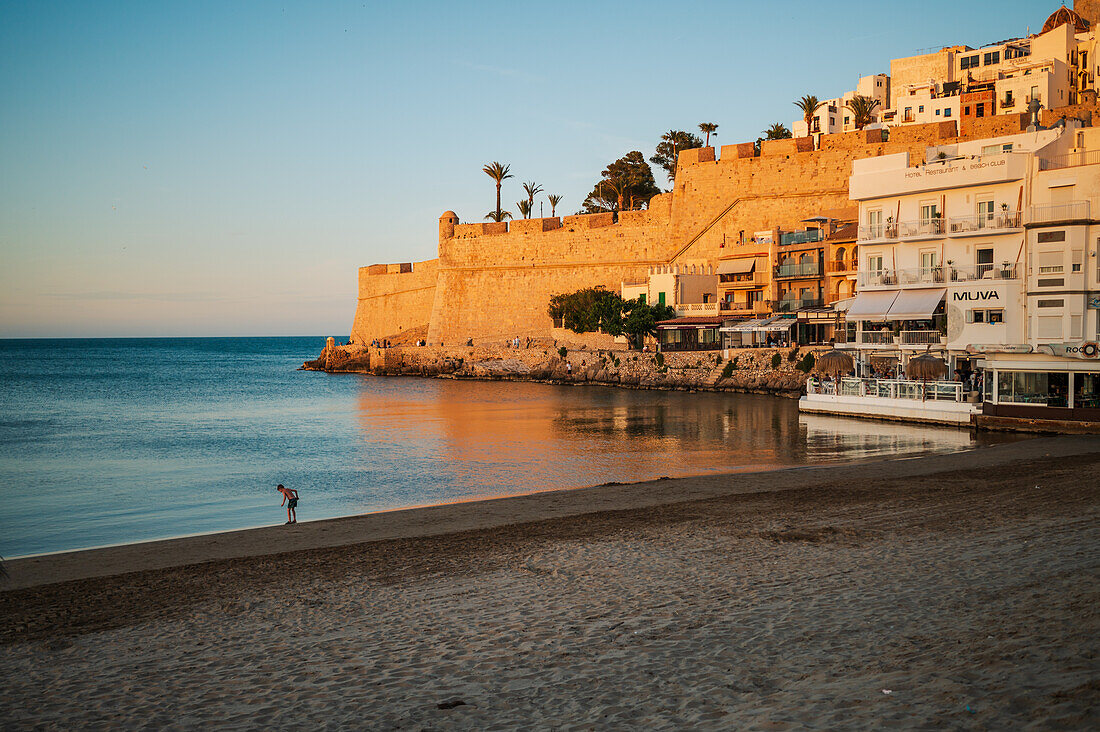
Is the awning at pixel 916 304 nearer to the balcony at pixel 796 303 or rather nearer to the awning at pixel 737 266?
the balcony at pixel 796 303

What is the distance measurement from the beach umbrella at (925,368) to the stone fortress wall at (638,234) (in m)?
23.4

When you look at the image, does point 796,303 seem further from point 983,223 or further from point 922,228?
point 983,223

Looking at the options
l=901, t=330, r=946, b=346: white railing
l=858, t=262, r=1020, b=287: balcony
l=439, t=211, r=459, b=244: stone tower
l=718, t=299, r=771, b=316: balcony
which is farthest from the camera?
l=439, t=211, r=459, b=244: stone tower

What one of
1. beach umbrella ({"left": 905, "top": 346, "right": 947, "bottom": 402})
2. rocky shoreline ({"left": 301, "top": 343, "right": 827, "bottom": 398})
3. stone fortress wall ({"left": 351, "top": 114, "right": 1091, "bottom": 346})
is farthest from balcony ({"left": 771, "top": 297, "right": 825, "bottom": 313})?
beach umbrella ({"left": 905, "top": 346, "right": 947, "bottom": 402})

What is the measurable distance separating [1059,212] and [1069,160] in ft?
7.60

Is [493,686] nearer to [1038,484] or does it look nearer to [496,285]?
[1038,484]

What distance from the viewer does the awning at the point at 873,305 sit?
28875mm

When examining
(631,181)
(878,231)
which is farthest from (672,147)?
(878,231)

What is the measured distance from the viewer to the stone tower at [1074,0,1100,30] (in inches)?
2365

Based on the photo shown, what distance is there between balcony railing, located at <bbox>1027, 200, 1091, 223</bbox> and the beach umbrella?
4.87 metres

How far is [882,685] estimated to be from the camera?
16.8 feet

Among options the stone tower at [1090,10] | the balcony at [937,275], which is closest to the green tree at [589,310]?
the balcony at [937,275]

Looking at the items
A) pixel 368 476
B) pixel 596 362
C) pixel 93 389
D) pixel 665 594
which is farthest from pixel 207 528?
pixel 93 389

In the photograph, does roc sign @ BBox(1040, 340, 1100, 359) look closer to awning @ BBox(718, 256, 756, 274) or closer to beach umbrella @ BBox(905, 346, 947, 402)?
beach umbrella @ BBox(905, 346, 947, 402)
